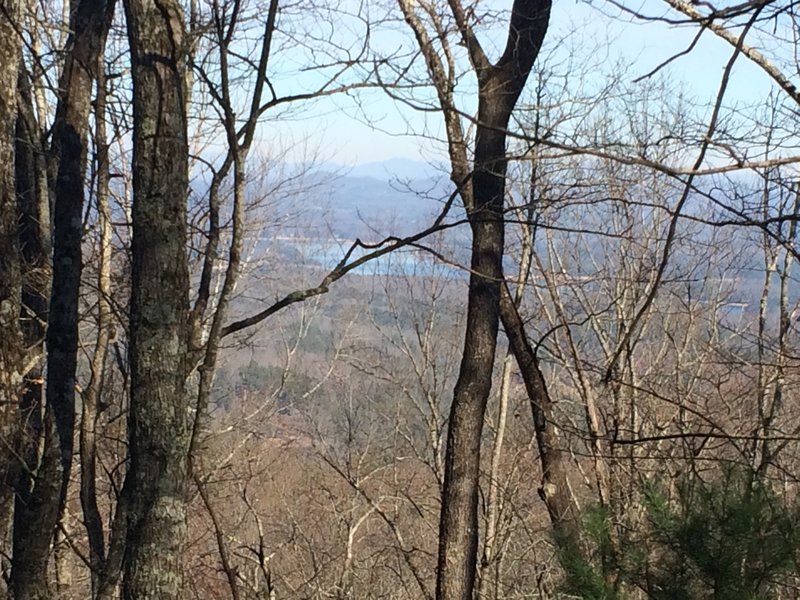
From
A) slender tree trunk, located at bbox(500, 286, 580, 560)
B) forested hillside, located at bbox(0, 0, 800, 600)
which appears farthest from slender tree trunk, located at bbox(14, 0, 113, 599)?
slender tree trunk, located at bbox(500, 286, 580, 560)

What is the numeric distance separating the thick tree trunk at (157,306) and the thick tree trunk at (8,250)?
4.07 feet

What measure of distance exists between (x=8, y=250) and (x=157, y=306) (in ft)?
5.14

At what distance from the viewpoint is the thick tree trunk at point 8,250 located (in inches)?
162

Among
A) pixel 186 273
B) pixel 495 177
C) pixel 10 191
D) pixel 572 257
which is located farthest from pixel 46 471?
pixel 572 257

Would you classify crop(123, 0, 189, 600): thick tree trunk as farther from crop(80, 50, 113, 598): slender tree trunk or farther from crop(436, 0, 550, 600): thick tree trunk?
crop(436, 0, 550, 600): thick tree trunk

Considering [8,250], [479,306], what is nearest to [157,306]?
[8,250]

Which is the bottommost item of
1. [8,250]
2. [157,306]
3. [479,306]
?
[157,306]

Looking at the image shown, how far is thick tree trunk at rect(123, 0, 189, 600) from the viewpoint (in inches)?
124

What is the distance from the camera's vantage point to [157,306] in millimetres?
3211

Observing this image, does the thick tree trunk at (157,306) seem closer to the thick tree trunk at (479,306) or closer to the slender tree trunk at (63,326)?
the slender tree trunk at (63,326)

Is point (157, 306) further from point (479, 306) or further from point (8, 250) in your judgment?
point (479, 306)

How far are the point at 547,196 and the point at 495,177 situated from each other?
0.85 meters

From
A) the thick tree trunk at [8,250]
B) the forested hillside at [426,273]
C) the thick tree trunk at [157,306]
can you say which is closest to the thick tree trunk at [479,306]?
the forested hillside at [426,273]

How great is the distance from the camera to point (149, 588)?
3.12 meters
